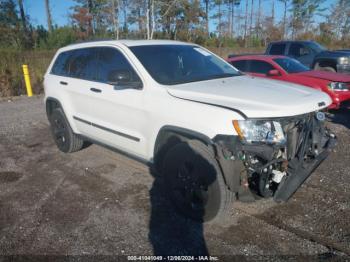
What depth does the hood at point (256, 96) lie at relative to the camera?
2842mm

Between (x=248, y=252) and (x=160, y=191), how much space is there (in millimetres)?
1496

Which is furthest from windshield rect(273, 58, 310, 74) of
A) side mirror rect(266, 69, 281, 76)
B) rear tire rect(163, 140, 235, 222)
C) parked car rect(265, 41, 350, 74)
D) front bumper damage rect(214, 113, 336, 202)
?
rear tire rect(163, 140, 235, 222)

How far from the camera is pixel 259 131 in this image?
283 centimetres

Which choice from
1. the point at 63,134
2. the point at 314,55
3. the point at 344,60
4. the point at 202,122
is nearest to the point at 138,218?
the point at 202,122

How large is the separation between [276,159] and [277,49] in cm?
1106

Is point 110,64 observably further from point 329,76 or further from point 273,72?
point 329,76

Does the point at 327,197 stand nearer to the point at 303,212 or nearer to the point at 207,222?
the point at 303,212

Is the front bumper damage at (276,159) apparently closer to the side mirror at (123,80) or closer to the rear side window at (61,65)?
the side mirror at (123,80)

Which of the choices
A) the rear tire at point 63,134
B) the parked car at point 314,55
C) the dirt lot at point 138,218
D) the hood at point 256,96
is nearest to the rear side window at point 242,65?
the dirt lot at point 138,218

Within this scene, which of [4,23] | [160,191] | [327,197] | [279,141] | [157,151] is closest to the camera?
[279,141]

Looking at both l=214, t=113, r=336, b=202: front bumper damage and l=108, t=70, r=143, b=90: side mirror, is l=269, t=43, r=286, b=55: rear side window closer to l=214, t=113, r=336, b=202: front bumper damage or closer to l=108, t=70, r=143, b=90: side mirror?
l=214, t=113, r=336, b=202: front bumper damage

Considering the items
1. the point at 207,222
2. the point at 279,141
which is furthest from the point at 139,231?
the point at 279,141

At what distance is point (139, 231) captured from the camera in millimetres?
3223

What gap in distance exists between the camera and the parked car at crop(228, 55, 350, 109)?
7199 mm
